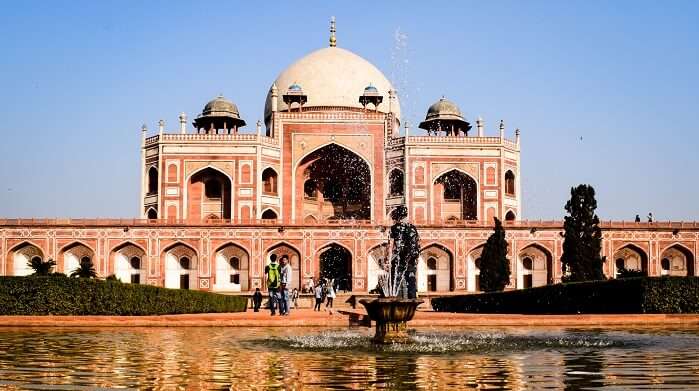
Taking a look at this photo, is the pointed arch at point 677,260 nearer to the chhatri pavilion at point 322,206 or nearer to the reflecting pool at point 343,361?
the chhatri pavilion at point 322,206

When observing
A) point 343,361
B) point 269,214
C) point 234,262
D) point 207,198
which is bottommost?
point 343,361

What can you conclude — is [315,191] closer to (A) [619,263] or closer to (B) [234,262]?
(B) [234,262]

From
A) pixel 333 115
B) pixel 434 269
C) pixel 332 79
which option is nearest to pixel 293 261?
pixel 434 269

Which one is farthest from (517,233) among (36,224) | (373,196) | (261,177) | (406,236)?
(406,236)

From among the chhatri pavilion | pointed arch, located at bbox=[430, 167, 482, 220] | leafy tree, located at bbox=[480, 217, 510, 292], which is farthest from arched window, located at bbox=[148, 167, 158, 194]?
leafy tree, located at bbox=[480, 217, 510, 292]

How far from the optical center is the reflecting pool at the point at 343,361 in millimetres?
5789

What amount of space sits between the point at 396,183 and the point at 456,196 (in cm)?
283

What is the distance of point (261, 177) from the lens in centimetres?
3834

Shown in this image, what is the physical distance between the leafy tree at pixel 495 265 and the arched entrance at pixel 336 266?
6645 mm

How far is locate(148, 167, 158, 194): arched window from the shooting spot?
38.8 m

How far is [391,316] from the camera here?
9531 millimetres

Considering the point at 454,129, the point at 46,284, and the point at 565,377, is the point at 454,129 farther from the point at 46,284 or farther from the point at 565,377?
the point at 565,377

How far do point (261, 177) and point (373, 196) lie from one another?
5023 millimetres

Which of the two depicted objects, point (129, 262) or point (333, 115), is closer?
Answer: point (129, 262)
